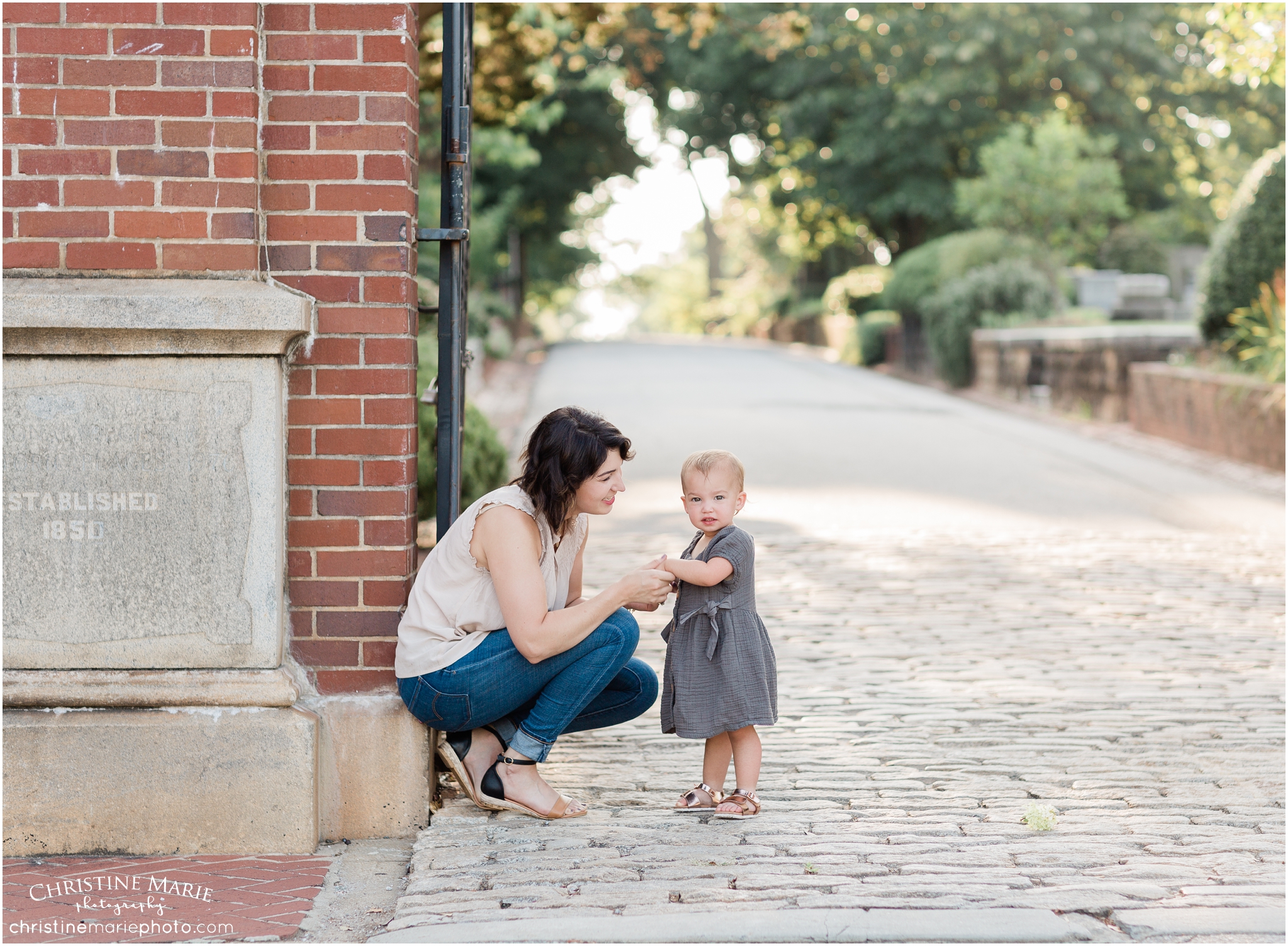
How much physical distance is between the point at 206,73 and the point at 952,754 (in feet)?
10.9

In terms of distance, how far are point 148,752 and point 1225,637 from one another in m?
5.00

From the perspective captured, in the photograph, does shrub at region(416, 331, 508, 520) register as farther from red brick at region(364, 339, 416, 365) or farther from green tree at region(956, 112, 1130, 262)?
green tree at region(956, 112, 1130, 262)

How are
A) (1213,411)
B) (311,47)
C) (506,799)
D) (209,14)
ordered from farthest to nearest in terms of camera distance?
(1213,411) < (506,799) < (311,47) < (209,14)

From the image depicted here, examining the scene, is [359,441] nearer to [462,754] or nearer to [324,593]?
[324,593]

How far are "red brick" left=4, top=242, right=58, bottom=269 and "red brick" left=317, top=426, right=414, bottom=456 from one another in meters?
0.89

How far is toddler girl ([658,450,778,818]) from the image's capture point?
3.76m

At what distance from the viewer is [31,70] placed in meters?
3.56

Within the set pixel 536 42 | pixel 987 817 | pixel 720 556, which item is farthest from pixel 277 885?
pixel 536 42

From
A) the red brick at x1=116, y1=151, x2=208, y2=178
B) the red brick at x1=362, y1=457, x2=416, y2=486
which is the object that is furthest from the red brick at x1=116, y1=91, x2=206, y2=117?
the red brick at x1=362, y1=457, x2=416, y2=486

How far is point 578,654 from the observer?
3.81 metres

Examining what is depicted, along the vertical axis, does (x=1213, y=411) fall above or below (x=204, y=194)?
→ below

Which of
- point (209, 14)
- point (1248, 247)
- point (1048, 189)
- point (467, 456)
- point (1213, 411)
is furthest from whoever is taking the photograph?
point (1048, 189)

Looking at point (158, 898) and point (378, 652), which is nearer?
point (158, 898)

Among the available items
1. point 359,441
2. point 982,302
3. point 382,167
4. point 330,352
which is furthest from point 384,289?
point 982,302
